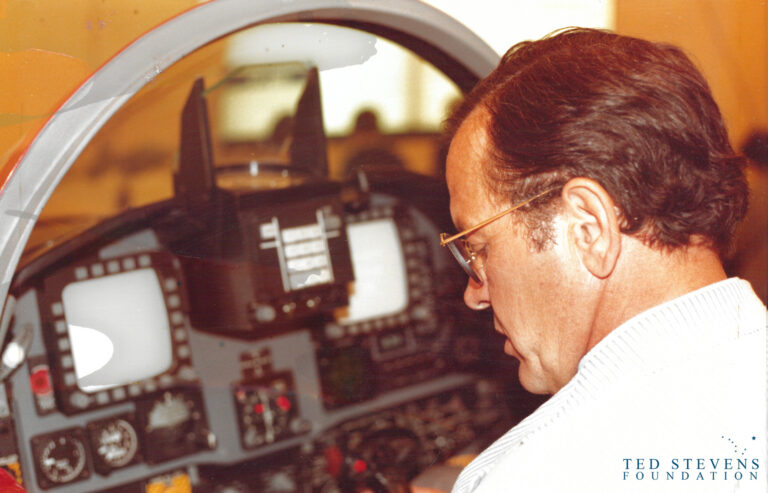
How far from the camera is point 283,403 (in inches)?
60.1

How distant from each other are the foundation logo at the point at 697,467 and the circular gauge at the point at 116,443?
3.24ft

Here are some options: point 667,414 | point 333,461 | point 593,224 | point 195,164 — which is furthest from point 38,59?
point 333,461

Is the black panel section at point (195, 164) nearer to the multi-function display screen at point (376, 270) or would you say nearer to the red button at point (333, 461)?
the multi-function display screen at point (376, 270)

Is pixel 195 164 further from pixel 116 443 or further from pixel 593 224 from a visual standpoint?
pixel 593 224

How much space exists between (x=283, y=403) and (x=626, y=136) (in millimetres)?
1051

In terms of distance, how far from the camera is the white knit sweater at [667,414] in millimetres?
708

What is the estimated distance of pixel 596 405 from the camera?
740mm

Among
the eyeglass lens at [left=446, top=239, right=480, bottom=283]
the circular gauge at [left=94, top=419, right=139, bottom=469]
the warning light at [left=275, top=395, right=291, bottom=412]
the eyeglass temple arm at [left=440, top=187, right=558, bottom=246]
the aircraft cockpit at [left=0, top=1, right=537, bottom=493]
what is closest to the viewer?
the eyeglass temple arm at [left=440, top=187, right=558, bottom=246]

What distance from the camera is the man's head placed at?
30.8 inches

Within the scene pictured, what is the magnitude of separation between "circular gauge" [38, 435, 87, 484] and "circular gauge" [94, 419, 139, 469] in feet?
0.11

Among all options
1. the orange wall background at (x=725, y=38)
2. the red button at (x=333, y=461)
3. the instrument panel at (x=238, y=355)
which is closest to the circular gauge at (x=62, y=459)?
the instrument panel at (x=238, y=355)

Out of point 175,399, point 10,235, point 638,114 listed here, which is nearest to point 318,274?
point 175,399

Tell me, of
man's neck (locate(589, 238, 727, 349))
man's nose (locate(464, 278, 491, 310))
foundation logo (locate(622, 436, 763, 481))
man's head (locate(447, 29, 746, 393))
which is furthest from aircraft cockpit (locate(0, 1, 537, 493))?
foundation logo (locate(622, 436, 763, 481))

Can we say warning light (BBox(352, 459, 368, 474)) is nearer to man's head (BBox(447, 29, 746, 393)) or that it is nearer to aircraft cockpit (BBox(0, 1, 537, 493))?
aircraft cockpit (BBox(0, 1, 537, 493))
